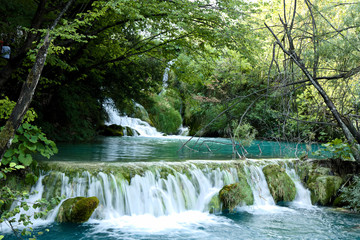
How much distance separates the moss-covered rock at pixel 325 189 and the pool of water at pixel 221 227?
887 millimetres

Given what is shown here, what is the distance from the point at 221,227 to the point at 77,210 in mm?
2924

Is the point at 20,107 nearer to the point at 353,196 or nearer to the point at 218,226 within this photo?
the point at 218,226

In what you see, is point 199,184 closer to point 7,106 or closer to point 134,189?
point 134,189

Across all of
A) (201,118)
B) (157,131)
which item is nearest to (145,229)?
(157,131)

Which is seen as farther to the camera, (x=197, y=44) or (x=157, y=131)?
(x=157, y=131)

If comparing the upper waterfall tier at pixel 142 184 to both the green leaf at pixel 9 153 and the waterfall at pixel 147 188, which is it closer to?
the waterfall at pixel 147 188

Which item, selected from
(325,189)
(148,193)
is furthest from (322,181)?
(148,193)

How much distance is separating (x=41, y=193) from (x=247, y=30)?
225 inches

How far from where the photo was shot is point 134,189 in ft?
22.6

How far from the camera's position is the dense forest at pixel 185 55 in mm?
4480

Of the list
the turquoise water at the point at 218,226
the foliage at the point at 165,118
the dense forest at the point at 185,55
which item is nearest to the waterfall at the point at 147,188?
the turquoise water at the point at 218,226

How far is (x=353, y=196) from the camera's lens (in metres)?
7.51

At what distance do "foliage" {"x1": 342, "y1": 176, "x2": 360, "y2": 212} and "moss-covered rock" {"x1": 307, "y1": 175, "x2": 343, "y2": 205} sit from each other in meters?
0.45

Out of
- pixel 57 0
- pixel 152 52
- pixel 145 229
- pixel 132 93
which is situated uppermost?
pixel 57 0
